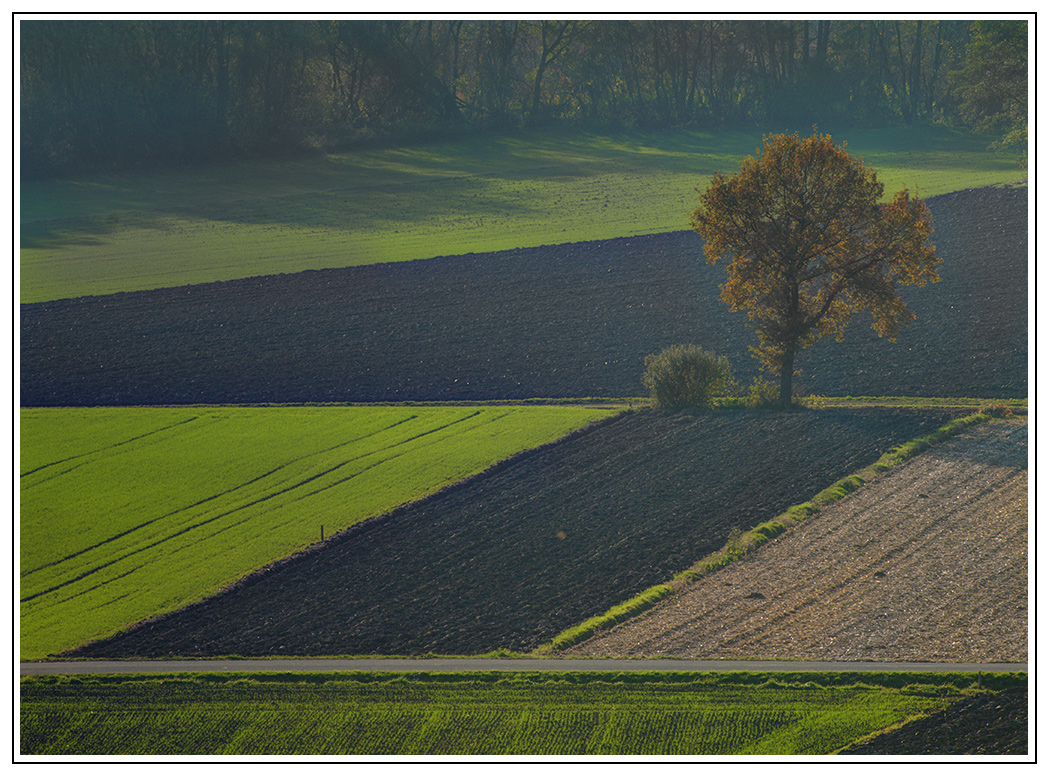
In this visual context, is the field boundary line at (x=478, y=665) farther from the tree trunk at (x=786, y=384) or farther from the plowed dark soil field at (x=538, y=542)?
the tree trunk at (x=786, y=384)

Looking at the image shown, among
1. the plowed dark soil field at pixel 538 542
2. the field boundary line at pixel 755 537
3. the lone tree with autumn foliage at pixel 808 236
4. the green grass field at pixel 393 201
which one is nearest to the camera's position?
the field boundary line at pixel 755 537

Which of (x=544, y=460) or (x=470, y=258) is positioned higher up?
(x=470, y=258)

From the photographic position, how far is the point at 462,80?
88.9 metres

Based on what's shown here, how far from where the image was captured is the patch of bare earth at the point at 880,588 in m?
19.7

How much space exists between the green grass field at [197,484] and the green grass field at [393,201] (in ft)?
66.4

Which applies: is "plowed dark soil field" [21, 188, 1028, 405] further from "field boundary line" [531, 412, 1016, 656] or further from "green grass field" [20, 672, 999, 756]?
"green grass field" [20, 672, 999, 756]

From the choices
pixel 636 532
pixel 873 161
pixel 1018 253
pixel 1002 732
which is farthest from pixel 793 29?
pixel 1002 732

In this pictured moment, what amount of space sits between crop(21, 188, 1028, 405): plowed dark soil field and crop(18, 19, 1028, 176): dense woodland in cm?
2900

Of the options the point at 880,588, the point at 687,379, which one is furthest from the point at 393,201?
the point at 880,588

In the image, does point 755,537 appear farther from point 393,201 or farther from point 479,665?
point 393,201

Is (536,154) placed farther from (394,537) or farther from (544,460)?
(394,537)

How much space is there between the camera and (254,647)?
68.5 feet

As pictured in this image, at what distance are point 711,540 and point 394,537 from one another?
8024mm

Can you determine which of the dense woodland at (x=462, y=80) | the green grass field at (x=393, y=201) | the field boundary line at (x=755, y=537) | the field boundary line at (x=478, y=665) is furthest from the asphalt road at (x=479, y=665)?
the dense woodland at (x=462, y=80)
